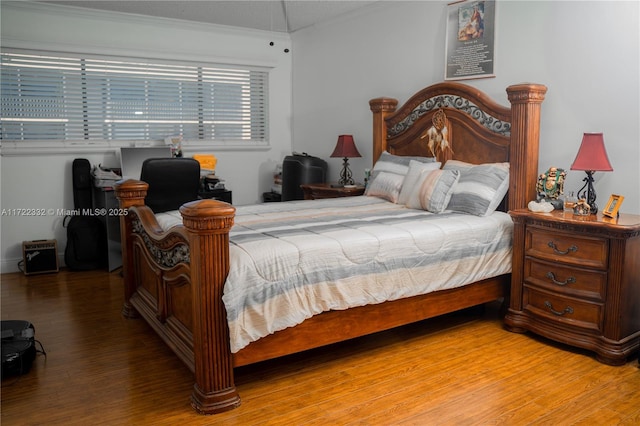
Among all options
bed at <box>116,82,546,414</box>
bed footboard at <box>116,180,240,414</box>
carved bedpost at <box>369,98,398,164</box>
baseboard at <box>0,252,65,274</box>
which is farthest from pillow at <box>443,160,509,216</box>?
baseboard at <box>0,252,65,274</box>

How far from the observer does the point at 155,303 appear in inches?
Result: 122

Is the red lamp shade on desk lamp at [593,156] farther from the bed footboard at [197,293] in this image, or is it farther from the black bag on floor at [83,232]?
the black bag on floor at [83,232]

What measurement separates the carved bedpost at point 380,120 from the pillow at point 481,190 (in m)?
1.14

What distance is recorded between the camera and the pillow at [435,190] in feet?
11.4

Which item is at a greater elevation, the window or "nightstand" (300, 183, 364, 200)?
the window

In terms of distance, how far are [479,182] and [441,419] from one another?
171 cm

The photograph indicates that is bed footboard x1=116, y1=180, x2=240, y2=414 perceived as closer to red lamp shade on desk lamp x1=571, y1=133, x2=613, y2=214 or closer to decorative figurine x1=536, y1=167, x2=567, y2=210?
red lamp shade on desk lamp x1=571, y1=133, x2=613, y2=214

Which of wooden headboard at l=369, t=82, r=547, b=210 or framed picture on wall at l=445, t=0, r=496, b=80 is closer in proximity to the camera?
wooden headboard at l=369, t=82, r=547, b=210

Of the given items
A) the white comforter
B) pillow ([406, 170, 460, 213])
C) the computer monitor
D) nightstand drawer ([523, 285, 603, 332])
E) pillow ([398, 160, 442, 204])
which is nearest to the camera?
the white comforter

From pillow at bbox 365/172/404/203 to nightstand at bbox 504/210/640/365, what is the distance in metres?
1.00

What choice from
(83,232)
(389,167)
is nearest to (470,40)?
(389,167)

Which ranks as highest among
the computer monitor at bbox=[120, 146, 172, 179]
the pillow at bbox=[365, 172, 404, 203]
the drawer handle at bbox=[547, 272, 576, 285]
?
the computer monitor at bbox=[120, 146, 172, 179]

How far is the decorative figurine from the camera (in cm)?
326

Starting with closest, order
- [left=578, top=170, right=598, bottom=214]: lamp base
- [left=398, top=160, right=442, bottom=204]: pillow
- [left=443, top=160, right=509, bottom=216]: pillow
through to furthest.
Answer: [left=578, top=170, right=598, bottom=214]: lamp base < [left=443, top=160, right=509, bottom=216]: pillow < [left=398, top=160, right=442, bottom=204]: pillow
